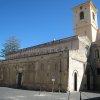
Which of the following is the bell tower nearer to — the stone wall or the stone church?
the stone church

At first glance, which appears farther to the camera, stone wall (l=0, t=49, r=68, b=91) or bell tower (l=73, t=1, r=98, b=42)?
bell tower (l=73, t=1, r=98, b=42)

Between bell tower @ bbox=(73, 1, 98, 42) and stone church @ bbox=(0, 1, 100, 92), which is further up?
bell tower @ bbox=(73, 1, 98, 42)

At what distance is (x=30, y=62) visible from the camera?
119ft

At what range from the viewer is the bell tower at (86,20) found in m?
41.8

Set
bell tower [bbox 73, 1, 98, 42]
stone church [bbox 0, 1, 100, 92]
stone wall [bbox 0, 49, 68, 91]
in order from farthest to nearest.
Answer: bell tower [bbox 73, 1, 98, 42]
stone church [bbox 0, 1, 100, 92]
stone wall [bbox 0, 49, 68, 91]

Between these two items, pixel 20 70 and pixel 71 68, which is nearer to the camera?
pixel 71 68

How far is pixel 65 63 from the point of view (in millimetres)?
29531

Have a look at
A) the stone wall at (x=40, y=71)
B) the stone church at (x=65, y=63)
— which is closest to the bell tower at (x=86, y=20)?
the stone church at (x=65, y=63)

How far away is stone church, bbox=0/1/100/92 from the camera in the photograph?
29906mm

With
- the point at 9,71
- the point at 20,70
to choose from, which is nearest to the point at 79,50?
the point at 20,70

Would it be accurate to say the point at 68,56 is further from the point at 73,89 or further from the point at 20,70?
the point at 20,70

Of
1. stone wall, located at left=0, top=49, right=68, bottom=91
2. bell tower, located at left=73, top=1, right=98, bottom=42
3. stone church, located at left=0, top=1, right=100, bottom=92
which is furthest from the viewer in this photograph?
bell tower, located at left=73, top=1, right=98, bottom=42

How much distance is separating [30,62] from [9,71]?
790cm

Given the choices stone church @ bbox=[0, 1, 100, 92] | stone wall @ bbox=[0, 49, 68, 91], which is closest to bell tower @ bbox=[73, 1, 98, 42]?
stone church @ bbox=[0, 1, 100, 92]
